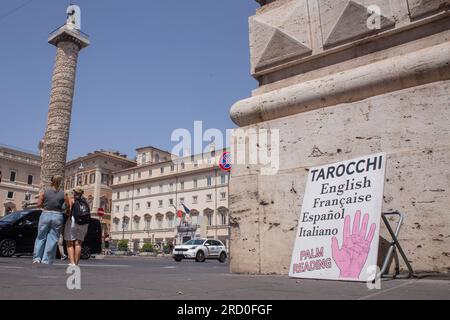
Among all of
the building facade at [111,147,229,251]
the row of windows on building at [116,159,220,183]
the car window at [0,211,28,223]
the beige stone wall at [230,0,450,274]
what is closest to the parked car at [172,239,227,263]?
the car window at [0,211,28,223]

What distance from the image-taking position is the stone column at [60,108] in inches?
1145

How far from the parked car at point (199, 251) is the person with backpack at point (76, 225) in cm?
1655

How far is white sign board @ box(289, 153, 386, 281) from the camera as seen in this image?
10.5ft

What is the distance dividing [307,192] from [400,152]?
3.23ft

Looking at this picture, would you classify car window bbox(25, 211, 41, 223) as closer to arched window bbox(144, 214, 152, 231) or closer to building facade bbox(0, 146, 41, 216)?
arched window bbox(144, 214, 152, 231)

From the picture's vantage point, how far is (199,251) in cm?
2212

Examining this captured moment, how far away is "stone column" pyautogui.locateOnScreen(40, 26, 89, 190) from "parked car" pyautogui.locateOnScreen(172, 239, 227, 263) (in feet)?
42.6

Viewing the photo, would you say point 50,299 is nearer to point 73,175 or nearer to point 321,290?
point 321,290

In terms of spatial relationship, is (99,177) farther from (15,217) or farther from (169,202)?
(15,217)

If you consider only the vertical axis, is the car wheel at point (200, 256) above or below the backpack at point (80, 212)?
below

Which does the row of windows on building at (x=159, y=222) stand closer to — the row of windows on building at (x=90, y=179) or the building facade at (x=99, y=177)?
the building facade at (x=99, y=177)

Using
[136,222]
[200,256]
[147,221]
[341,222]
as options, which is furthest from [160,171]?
[341,222]

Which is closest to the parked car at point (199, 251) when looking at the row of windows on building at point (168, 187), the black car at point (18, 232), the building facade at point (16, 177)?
the black car at point (18, 232)

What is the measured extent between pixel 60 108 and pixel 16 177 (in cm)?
3763
